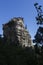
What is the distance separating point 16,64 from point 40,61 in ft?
14.2

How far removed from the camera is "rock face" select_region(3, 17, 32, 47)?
56.8 m

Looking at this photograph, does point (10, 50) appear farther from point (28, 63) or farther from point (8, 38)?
point (8, 38)

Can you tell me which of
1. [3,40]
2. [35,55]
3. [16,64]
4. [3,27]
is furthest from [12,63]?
[3,27]

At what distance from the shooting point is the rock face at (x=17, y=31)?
56.8 meters

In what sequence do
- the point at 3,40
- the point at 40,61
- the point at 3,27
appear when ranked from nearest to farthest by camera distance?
the point at 40,61
the point at 3,40
the point at 3,27

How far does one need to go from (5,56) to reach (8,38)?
1359 centimetres

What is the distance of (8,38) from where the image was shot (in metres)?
56.7

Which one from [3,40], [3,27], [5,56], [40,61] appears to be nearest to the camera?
[40,61]

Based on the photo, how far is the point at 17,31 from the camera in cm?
5809

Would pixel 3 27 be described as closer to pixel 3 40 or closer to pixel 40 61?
pixel 3 40

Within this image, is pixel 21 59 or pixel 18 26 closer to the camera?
pixel 21 59

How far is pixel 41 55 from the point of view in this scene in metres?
39.8

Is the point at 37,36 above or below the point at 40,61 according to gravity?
above

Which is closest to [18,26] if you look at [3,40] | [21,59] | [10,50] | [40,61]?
[3,40]
